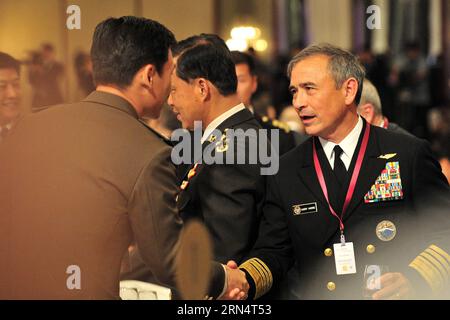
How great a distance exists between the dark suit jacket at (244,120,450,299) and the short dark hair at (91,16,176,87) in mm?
802

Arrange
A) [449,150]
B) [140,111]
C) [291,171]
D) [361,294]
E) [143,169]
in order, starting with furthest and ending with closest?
[449,150] < [291,171] < [361,294] < [140,111] < [143,169]

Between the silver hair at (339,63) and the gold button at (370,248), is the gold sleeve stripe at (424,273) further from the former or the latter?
the silver hair at (339,63)

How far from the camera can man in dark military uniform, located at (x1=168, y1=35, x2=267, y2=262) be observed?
315 centimetres

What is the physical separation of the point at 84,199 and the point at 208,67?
0.99 m

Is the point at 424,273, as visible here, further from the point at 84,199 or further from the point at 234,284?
the point at 84,199

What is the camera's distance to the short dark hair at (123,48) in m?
2.70

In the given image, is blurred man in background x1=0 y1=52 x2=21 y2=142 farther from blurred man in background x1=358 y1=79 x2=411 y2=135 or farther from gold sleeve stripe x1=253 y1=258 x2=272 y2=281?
blurred man in background x1=358 y1=79 x2=411 y2=135

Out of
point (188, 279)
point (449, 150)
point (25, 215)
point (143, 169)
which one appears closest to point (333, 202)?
point (188, 279)

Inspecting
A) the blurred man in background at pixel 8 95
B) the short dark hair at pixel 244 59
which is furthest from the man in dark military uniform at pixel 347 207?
the short dark hair at pixel 244 59

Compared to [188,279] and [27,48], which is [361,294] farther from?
[27,48]

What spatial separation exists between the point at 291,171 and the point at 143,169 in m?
0.84

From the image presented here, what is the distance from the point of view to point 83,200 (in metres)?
2.55

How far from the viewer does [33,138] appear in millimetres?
2619
